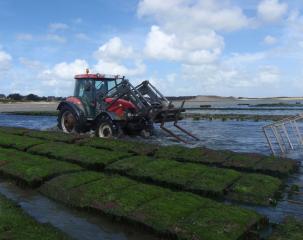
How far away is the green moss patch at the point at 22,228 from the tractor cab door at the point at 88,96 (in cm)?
1442

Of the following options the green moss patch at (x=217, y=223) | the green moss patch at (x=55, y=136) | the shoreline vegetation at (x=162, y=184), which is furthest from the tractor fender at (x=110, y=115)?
the green moss patch at (x=217, y=223)

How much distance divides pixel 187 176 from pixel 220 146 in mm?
9646

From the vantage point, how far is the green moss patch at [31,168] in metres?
11.8

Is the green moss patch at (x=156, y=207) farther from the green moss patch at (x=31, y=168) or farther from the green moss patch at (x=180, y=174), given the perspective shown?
the green moss patch at (x=180, y=174)

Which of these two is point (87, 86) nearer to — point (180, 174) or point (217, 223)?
point (180, 174)

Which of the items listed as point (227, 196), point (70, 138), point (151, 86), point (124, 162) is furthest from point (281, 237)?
point (151, 86)

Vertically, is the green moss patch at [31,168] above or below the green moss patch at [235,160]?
below

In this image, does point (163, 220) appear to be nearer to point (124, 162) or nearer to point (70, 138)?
point (124, 162)

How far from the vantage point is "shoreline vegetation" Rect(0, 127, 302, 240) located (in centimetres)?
801

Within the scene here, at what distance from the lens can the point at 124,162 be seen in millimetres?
13789

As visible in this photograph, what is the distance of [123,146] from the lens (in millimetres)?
17422

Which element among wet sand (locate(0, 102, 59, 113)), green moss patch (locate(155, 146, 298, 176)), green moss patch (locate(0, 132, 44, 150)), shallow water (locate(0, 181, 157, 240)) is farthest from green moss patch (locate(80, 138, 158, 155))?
wet sand (locate(0, 102, 59, 113))

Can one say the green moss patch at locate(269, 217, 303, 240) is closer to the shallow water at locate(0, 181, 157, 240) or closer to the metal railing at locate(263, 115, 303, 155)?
the shallow water at locate(0, 181, 157, 240)

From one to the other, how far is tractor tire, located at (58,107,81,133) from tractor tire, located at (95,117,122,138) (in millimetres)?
1653
